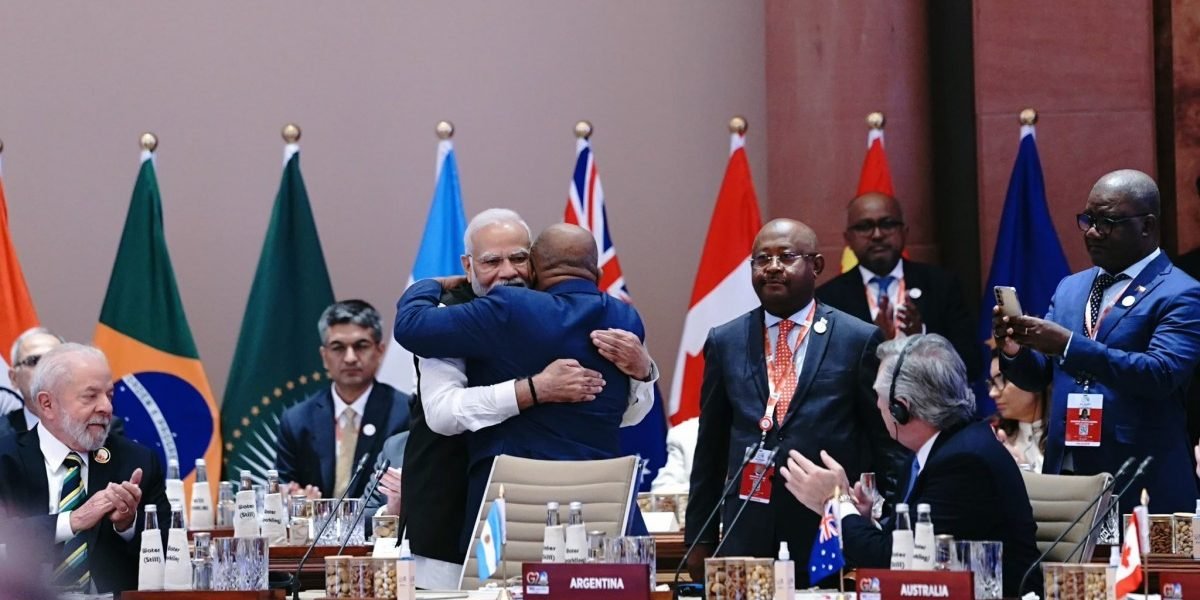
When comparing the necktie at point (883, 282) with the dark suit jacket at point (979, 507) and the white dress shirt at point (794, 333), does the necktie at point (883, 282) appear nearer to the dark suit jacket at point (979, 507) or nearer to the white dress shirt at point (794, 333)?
the white dress shirt at point (794, 333)

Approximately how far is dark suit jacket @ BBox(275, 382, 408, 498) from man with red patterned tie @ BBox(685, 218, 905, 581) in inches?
74.0

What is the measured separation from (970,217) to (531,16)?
2391mm

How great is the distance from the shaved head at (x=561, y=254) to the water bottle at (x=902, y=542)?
1.38 m

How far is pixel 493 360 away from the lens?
4895mm

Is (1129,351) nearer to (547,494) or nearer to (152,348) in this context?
(547,494)

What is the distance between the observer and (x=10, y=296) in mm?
7898

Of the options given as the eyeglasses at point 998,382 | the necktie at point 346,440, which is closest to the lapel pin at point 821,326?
the eyeglasses at point 998,382

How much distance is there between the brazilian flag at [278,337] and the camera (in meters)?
7.88

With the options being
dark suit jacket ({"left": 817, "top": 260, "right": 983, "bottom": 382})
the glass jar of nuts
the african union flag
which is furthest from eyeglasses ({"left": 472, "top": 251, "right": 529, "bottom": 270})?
the african union flag

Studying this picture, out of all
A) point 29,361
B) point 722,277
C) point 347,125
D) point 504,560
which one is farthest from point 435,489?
point 347,125

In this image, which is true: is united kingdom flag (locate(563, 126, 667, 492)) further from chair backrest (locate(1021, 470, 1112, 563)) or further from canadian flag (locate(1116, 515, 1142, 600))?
canadian flag (locate(1116, 515, 1142, 600))

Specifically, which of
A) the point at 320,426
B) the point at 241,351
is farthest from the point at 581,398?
the point at 241,351

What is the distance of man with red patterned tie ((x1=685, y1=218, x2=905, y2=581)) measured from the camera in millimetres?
5156

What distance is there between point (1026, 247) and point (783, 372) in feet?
8.75
